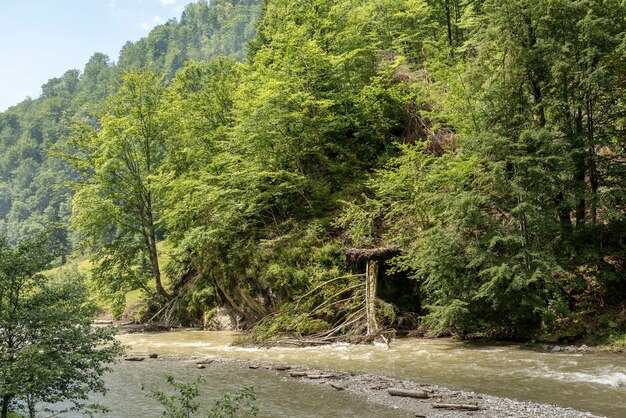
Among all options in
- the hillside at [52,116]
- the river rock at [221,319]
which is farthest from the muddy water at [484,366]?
the hillside at [52,116]

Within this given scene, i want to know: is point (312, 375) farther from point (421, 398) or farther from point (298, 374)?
point (421, 398)

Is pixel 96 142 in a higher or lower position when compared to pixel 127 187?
higher

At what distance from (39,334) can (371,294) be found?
1369cm

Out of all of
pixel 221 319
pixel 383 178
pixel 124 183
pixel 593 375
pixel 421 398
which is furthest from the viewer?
pixel 124 183

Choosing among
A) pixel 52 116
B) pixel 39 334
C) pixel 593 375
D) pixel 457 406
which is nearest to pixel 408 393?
pixel 457 406

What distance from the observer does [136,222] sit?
31.6m

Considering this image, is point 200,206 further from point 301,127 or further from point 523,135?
point 523,135

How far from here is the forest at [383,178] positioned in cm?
1767

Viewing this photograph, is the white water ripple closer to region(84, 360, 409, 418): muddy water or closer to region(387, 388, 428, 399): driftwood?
region(387, 388, 428, 399): driftwood

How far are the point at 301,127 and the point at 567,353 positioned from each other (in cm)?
1762

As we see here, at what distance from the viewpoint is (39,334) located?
9633 millimetres

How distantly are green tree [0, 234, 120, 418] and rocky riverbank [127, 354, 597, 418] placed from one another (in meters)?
6.23

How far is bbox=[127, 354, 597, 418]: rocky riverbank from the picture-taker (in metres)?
10.5

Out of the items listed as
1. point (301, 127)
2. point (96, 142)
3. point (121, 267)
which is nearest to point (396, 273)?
point (301, 127)
